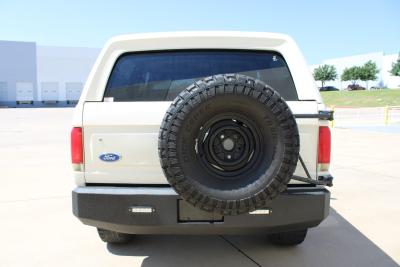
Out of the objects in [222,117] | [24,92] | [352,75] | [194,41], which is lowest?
[222,117]

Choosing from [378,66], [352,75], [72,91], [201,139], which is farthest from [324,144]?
[378,66]

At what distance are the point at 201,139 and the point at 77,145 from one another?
0.96 metres

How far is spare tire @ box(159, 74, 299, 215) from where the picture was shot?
2459 millimetres

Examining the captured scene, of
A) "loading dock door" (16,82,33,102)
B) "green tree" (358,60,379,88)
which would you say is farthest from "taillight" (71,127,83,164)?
"green tree" (358,60,379,88)

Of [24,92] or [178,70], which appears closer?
[178,70]

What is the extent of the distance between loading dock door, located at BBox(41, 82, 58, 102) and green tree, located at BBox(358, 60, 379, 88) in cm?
6452

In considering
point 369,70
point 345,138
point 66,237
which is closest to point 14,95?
point 345,138

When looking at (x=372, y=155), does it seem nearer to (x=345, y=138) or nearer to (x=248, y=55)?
(x=345, y=138)

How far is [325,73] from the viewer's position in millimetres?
99500

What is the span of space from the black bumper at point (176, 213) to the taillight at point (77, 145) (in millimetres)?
246

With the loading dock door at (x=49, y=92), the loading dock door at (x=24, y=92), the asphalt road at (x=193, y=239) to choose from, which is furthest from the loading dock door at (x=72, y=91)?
the asphalt road at (x=193, y=239)

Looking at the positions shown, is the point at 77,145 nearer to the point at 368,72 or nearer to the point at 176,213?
the point at 176,213

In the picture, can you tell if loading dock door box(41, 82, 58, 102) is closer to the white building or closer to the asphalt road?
the asphalt road

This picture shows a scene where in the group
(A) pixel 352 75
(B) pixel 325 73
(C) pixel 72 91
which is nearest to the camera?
(C) pixel 72 91
